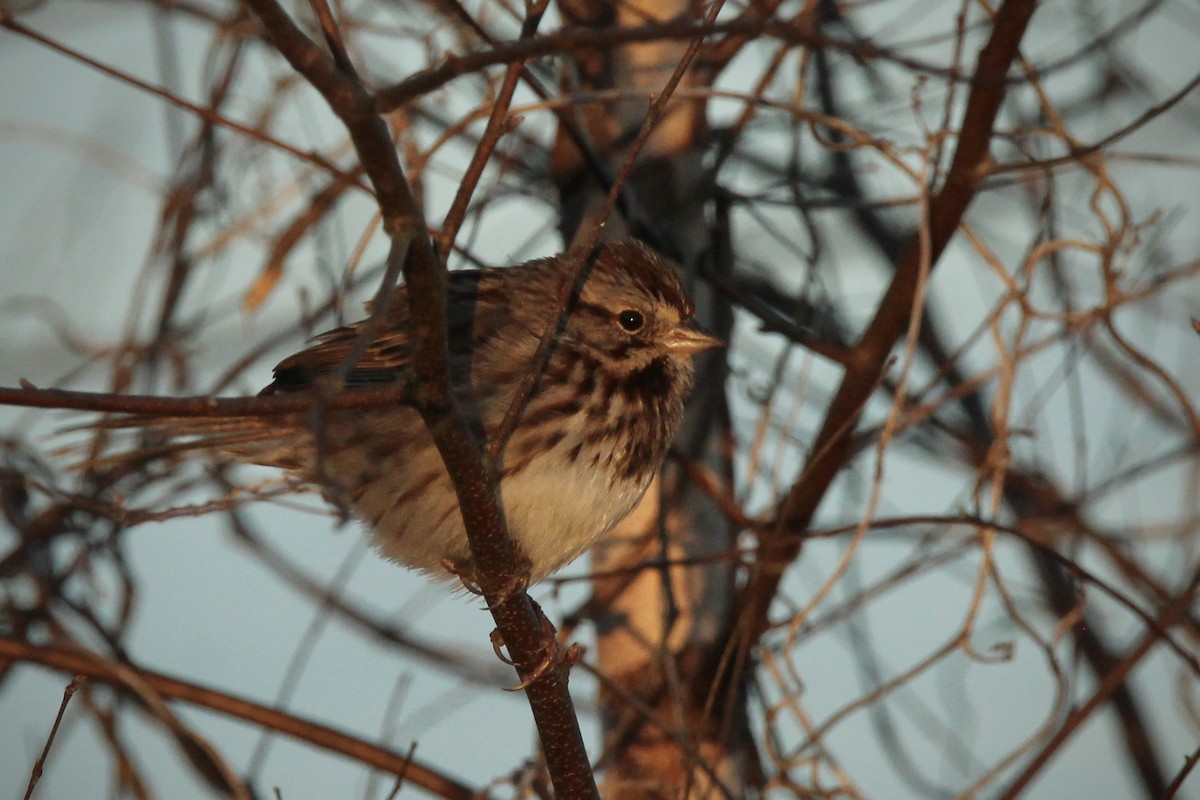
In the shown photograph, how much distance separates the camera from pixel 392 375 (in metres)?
2.88

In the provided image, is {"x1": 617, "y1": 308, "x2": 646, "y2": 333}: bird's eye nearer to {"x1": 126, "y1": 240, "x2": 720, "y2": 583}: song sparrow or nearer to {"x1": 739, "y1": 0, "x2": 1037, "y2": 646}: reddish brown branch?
{"x1": 126, "y1": 240, "x2": 720, "y2": 583}: song sparrow

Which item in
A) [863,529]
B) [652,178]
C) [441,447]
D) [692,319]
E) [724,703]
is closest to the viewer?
[441,447]

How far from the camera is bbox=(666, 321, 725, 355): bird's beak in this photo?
296 cm

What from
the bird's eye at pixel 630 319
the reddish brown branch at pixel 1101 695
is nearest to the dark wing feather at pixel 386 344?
the bird's eye at pixel 630 319

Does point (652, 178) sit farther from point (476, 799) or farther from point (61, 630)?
point (61, 630)

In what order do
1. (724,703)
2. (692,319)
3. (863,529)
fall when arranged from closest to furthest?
(863,529)
(692,319)
(724,703)

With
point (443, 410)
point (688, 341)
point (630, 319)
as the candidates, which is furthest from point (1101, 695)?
point (443, 410)

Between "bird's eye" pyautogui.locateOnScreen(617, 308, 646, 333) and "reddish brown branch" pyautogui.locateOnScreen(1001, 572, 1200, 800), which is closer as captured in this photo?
"reddish brown branch" pyautogui.locateOnScreen(1001, 572, 1200, 800)

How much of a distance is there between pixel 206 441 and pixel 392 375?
43 centimetres

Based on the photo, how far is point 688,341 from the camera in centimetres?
298

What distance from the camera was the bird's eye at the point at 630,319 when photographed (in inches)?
117

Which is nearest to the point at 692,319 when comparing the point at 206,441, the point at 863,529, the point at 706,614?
the point at 863,529

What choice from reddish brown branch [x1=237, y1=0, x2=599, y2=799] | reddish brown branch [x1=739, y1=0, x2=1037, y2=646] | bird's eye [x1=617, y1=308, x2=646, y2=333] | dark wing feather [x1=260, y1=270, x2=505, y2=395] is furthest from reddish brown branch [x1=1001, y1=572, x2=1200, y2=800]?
dark wing feather [x1=260, y1=270, x2=505, y2=395]

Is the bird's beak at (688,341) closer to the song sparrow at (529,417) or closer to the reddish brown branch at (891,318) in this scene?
the song sparrow at (529,417)
